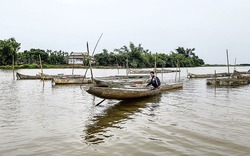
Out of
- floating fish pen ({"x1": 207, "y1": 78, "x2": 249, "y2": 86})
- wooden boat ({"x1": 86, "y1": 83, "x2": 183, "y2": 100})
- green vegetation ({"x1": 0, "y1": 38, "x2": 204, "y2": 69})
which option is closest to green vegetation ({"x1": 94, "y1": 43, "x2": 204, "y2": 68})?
green vegetation ({"x1": 0, "y1": 38, "x2": 204, "y2": 69})

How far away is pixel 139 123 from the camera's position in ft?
24.6

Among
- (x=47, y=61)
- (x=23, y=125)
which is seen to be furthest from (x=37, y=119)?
(x=47, y=61)

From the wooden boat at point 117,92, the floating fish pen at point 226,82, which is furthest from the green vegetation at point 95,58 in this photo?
the wooden boat at point 117,92

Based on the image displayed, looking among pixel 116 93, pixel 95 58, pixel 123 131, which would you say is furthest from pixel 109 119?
pixel 95 58

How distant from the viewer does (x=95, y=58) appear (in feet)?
224

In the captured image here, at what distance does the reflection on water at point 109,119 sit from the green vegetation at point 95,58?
145 ft

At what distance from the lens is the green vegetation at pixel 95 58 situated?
5709 centimetres

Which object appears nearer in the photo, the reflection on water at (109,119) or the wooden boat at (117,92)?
the reflection on water at (109,119)

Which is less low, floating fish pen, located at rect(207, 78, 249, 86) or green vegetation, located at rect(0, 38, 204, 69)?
green vegetation, located at rect(0, 38, 204, 69)

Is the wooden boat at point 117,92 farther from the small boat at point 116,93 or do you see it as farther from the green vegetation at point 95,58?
the green vegetation at point 95,58

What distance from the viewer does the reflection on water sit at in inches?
240

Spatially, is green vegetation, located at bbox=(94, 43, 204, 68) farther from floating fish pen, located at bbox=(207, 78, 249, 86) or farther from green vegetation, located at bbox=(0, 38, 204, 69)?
A: floating fish pen, located at bbox=(207, 78, 249, 86)

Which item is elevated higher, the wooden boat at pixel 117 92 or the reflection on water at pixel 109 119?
the wooden boat at pixel 117 92

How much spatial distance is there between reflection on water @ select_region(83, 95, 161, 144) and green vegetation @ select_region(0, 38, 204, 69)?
4412 centimetres
